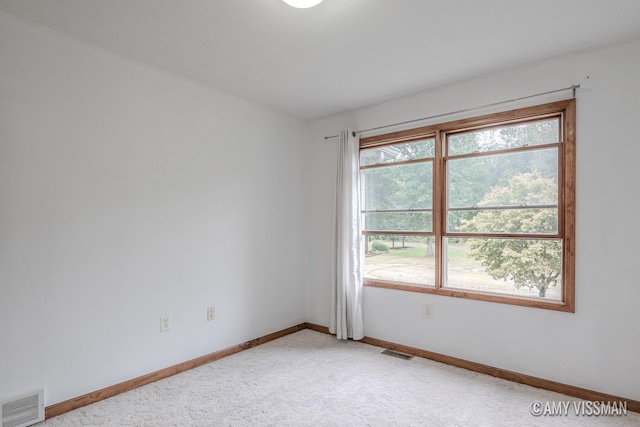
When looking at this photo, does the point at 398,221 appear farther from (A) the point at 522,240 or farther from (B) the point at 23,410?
(B) the point at 23,410

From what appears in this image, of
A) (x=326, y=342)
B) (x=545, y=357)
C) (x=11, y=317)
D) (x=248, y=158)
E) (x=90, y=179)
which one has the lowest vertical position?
(x=326, y=342)

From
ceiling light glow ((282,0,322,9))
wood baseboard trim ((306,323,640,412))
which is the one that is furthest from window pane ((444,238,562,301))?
ceiling light glow ((282,0,322,9))

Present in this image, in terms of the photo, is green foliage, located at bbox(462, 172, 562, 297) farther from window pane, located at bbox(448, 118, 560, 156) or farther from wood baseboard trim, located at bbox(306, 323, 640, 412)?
wood baseboard trim, located at bbox(306, 323, 640, 412)

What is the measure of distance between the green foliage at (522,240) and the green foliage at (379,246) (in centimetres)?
90

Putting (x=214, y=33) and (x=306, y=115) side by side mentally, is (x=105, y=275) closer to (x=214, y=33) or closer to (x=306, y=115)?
(x=214, y=33)

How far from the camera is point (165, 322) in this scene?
2.82 meters

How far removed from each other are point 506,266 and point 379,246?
1233mm

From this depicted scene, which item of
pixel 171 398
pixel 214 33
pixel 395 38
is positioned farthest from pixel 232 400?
pixel 395 38

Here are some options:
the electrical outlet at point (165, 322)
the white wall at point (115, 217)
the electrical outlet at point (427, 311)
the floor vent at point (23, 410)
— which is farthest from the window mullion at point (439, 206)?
the floor vent at point (23, 410)

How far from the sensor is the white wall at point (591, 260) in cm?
235

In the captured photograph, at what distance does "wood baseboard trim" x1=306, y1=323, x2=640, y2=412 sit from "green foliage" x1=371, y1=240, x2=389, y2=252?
3.03ft

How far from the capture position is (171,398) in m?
2.46

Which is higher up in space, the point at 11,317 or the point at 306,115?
the point at 306,115

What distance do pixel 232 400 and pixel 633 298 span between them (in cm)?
283
